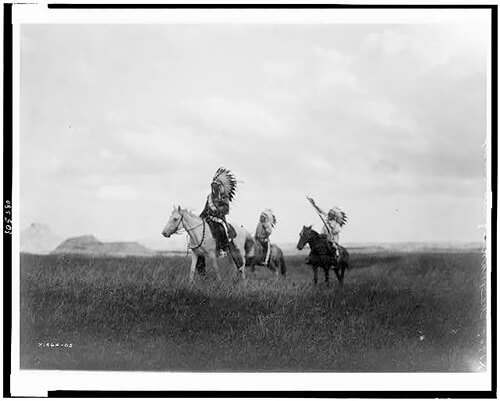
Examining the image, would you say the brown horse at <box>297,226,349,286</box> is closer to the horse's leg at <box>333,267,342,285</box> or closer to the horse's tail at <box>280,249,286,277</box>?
the horse's leg at <box>333,267,342,285</box>

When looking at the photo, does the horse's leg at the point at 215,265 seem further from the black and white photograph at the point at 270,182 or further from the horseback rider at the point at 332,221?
the horseback rider at the point at 332,221

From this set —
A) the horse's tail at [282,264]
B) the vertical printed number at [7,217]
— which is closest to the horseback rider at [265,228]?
the horse's tail at [282,264]

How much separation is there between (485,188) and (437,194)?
0.42 meters

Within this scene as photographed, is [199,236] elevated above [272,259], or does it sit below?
above

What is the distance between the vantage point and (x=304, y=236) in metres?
6.41

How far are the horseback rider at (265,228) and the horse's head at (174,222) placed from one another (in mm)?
688

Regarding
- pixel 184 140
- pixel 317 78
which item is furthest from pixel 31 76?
pixel 317 78

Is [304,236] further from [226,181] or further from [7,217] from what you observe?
[7,217]

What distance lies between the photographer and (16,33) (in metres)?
6.46

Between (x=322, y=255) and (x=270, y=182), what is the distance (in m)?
0.79

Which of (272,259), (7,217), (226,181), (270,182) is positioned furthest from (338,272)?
(7,217)

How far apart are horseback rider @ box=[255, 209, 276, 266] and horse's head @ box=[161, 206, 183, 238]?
69 cm

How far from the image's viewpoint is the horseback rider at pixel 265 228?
641cm

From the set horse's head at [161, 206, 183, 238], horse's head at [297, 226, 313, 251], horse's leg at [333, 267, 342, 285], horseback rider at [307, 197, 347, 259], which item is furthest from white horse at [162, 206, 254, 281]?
horse's leg at [333, 267, 342, 285]
